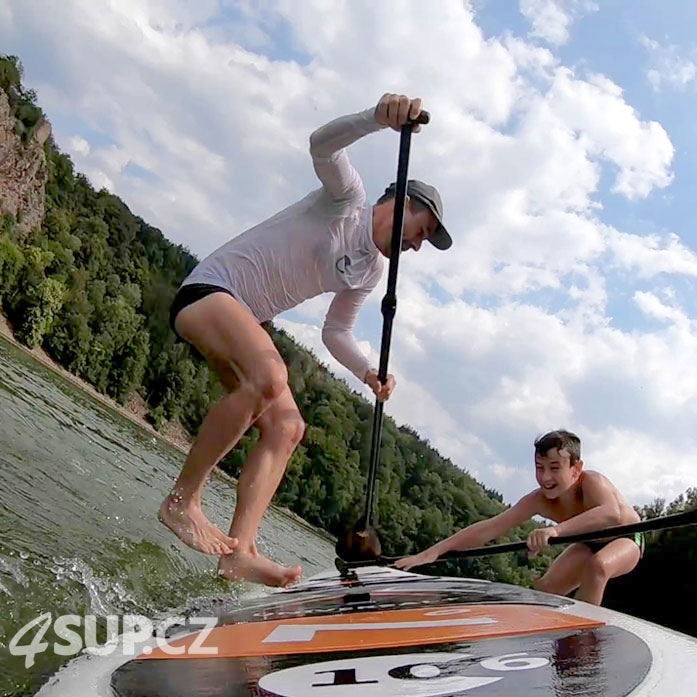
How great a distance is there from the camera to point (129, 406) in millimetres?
33688

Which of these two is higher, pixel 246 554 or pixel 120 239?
pixel 120 239

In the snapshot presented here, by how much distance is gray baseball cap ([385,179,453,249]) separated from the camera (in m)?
2.75

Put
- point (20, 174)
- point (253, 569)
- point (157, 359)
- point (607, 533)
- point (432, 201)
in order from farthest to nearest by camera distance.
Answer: point (20, 174), point (157, 359), point (432, 201), point (253, 569), point (607, 533)

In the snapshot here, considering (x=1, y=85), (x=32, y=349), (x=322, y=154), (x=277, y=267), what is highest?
(x=1, y=85)

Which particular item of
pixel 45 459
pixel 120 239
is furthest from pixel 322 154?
pixel 120 239

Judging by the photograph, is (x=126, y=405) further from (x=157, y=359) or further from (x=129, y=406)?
(x=157, y=359)

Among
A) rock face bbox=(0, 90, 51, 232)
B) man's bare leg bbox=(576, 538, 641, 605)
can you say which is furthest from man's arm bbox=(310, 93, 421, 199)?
rock face bbox=(0, 90, 51, 232)

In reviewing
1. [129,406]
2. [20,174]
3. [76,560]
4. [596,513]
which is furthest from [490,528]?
[20,174]

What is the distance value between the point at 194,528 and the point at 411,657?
117 centimetres

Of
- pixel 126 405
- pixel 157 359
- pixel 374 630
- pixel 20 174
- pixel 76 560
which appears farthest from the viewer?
pixel 20 174

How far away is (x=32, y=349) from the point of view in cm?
3356

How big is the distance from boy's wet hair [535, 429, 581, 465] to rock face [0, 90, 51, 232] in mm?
40603

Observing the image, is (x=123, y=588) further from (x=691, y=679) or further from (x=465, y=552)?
(x=691, y=679)

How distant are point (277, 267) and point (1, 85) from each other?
48.4 metres
